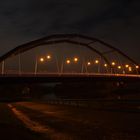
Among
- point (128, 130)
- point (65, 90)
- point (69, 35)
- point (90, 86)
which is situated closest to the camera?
point (128, 130)

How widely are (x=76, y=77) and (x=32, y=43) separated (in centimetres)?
1156

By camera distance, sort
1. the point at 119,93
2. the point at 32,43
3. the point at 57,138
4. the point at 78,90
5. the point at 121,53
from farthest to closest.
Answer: the point at 78,90, the point at 119,93, the point at 121,53, the point at 32,43, the point at 57,138

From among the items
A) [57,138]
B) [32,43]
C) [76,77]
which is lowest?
[57,138]

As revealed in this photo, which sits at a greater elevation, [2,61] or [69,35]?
[69,35]

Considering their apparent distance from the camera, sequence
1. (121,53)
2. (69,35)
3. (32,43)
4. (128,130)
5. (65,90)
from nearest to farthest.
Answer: (128,130) < (32,43) < (69,35) < (121,53) < (65,90)

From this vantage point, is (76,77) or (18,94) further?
(18,94)

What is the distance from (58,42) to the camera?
76812 millimetres

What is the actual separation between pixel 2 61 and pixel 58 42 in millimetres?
13991

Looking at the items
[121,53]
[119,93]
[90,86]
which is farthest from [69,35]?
[90,86]

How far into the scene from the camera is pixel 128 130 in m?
20.6

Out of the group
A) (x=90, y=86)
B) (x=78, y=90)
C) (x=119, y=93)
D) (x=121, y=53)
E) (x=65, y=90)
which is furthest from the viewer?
(x=65, y=90)

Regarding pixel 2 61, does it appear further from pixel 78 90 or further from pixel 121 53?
pixel 78 90

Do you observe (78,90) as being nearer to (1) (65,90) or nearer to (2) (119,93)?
(1) (65,90)

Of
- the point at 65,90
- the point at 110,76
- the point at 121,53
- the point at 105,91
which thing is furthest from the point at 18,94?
the point at 110,76
